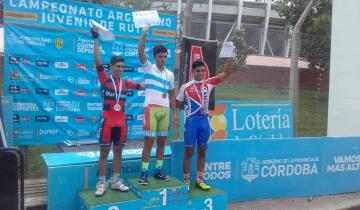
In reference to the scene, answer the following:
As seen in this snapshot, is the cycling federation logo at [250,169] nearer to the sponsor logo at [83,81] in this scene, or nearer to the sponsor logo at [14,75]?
the sponsor logo at [83,81]

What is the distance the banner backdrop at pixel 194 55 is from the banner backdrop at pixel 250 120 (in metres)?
0.65

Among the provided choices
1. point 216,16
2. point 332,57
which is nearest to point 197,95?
point 332,57

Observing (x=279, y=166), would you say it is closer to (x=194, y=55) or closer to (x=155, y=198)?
(x=194, y=55)

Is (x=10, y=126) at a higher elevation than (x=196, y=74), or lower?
lower

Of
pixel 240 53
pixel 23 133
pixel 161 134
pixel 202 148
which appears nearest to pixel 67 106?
pixel 23 133

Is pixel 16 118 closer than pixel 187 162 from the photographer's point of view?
No

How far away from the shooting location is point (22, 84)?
19.7 ft

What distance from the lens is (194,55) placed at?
604 cm

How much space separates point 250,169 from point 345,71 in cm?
338

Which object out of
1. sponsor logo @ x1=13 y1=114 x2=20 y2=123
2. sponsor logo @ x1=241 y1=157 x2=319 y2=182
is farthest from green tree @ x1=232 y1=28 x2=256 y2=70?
sponsor logo @ x1=13 y1=114 x2=20 y2=123

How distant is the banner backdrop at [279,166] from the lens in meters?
5.68

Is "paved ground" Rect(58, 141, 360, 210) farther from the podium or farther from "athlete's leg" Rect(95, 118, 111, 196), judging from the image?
"athlete's leg" Rect(95, 118, 111, 196)

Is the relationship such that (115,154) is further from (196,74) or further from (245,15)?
(245,15)

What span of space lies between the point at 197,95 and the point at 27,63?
261 cm
